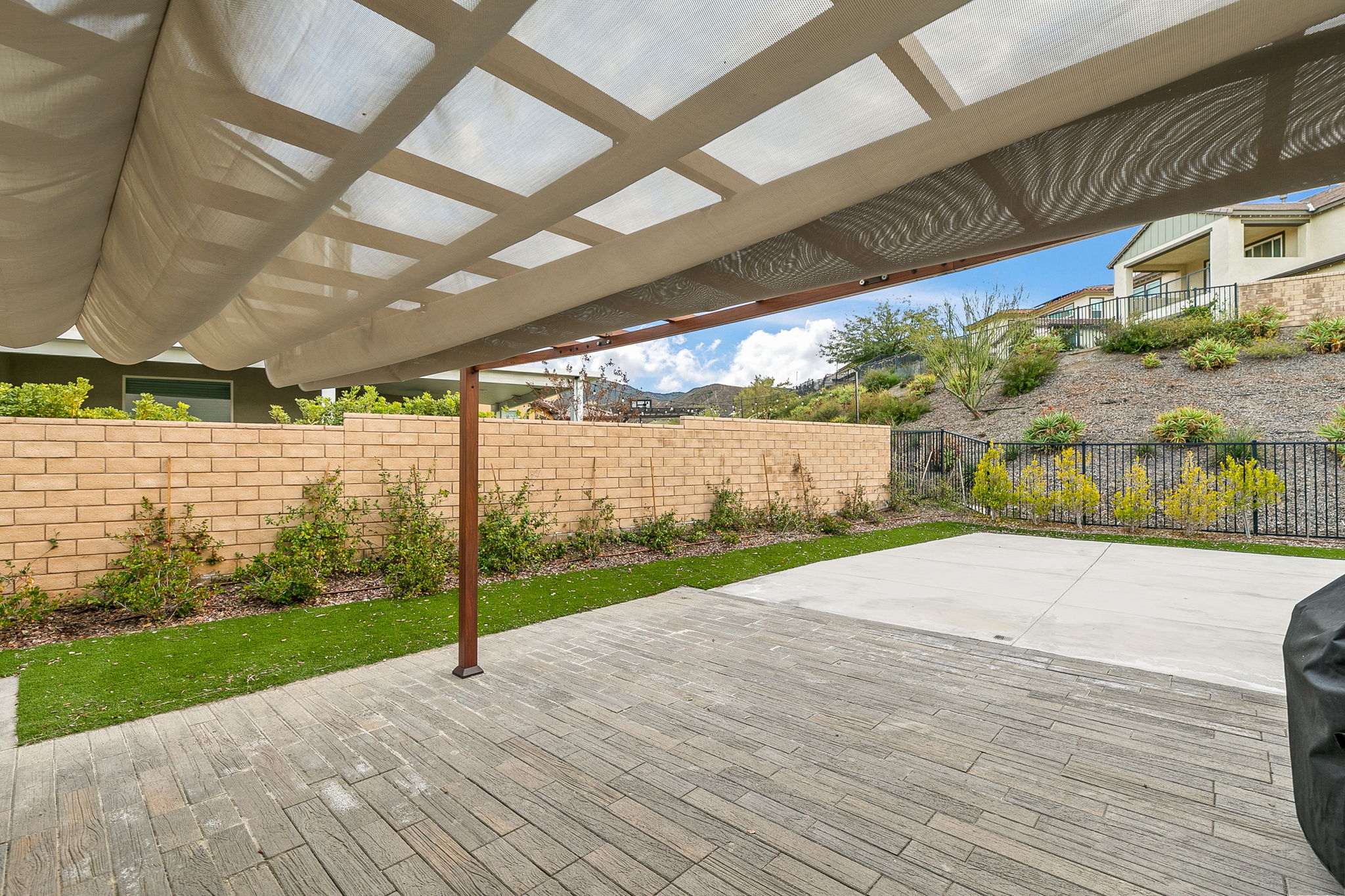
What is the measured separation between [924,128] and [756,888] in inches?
78.1

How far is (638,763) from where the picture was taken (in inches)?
97.7

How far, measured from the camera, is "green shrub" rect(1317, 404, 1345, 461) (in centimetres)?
1012

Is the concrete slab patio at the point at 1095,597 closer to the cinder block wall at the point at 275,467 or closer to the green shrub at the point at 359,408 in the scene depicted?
the cinder block wall at the point at 275,467

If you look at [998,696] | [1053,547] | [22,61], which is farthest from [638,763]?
[1053,547]

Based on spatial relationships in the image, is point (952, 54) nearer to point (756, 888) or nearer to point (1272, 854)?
point (756, 888)

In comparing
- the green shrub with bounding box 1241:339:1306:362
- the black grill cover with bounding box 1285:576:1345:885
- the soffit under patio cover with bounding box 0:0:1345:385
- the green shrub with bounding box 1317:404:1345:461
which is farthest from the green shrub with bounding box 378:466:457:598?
the green shrub with bounding box 1241:339:1306:362

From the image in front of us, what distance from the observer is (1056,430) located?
13844mm

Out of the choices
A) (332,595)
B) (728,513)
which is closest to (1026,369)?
(728,513)

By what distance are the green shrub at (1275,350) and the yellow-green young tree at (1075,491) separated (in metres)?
9.54

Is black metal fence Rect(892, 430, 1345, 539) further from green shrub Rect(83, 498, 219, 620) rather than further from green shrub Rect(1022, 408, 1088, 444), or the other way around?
green shrub Rect(83, 498, 219, 620)

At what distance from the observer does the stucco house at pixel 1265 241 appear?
19031 mm

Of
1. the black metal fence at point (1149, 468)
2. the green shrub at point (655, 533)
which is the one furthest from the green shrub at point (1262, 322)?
the green shrub at point (655, 533)

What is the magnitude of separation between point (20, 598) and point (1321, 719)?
6.37 meters

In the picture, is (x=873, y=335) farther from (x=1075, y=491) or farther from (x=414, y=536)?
(x=414, y=536)
